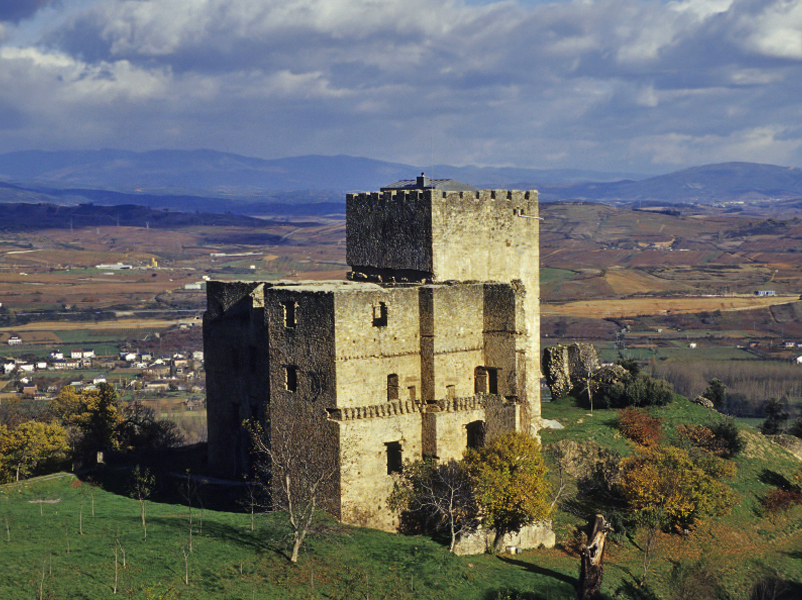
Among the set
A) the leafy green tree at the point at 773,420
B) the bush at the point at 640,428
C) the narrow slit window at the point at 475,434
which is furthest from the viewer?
the leafy green tree at the point at 773,420

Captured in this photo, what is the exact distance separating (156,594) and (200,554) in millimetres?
4103

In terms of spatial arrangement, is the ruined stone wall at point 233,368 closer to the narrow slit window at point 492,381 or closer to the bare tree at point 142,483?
the bare tree at point 142,483

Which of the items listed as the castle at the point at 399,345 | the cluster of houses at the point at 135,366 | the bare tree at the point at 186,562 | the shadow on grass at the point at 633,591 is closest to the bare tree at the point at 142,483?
the castle at the point at 399,345

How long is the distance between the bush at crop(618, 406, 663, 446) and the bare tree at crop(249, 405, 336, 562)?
1662cm

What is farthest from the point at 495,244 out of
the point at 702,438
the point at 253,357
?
the point at 702,438

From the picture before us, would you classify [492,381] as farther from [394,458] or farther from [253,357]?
[253,357]

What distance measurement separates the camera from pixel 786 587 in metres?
39.1

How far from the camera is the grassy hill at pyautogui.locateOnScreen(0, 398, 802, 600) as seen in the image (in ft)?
99.4

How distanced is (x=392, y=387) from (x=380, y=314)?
2.96 meters

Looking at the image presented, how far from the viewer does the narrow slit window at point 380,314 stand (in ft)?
124

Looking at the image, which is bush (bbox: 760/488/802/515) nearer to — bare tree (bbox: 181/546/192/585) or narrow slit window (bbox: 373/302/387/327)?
narrow slit window (bbox: 373/302/387/327)

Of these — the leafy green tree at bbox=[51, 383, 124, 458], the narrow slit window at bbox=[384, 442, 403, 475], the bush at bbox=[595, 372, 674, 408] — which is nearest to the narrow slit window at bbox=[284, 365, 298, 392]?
the narrow slit window at bbox=[384, 442, 403, 475]

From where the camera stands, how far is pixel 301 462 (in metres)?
37.9

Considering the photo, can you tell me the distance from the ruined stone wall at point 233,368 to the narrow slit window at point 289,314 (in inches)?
207
